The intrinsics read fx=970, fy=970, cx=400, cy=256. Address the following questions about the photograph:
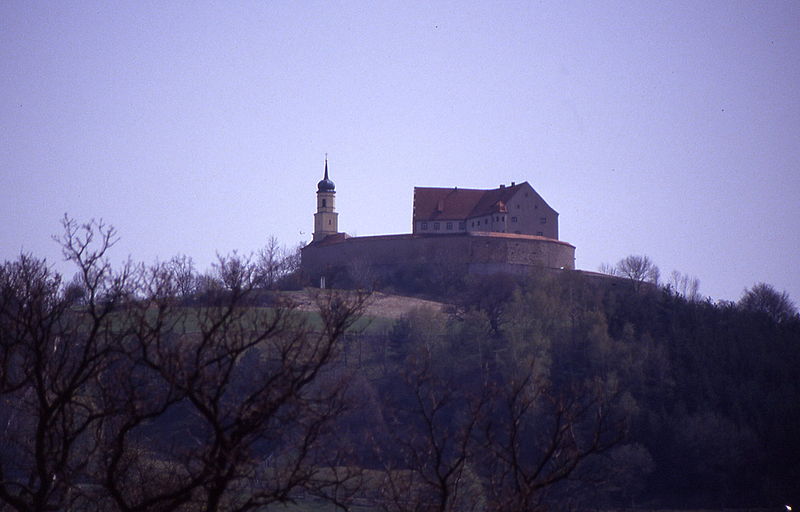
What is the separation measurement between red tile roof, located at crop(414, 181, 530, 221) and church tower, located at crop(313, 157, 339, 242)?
22.6 ft

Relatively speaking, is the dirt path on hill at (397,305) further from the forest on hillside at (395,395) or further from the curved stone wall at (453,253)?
the curved stone wall at (453,253)

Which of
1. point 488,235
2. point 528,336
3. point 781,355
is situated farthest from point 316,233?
point 781,355

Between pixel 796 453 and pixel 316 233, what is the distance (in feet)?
145

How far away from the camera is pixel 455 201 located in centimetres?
7838

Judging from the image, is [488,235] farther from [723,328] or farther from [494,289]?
[723,328]

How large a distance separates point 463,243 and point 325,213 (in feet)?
50.6

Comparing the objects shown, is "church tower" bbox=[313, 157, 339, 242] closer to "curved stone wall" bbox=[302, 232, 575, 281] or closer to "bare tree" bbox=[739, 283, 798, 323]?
"curved stone wall" bbox=[302, 232, 575, 281]

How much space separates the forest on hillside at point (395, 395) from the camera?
8.20 metres

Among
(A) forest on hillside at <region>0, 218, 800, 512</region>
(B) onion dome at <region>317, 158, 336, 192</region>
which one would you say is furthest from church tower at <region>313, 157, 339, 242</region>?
(A) forest on hillside at <region>0, 218, 800, 512</region>

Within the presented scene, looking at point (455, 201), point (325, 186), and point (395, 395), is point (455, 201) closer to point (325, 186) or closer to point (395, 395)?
point (325, 186)

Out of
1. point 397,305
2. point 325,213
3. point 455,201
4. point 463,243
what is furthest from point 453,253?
point 325,213

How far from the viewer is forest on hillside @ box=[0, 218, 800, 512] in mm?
8203

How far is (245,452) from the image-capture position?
773 cm

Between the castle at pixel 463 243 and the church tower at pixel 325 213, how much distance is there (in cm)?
18
